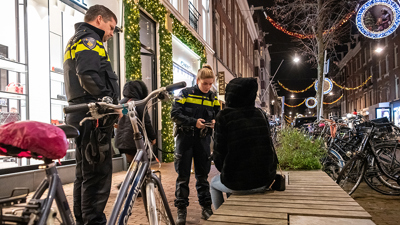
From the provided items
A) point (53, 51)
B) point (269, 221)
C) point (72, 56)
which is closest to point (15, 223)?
point (269, 221)

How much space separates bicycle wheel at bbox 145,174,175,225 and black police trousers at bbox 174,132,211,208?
3.46 feet

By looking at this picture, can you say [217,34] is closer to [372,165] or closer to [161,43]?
[161,43]

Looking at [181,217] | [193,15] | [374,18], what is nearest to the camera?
[181,217]

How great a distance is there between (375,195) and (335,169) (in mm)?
841

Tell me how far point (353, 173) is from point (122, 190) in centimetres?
450

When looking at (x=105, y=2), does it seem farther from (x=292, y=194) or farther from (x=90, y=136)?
(x=292, y=194)

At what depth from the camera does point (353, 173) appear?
17.4 feet

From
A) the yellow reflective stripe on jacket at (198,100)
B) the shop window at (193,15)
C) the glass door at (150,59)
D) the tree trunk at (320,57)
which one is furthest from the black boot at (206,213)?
the tree trunk at (320,57)

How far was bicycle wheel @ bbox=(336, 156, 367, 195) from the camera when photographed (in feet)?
17.2

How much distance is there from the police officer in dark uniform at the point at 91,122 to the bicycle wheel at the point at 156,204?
48 cm

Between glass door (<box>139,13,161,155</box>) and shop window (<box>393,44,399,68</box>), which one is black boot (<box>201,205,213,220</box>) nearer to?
glass door (<box>139,13,161,155</box>)

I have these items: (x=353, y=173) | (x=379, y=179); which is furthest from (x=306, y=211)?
(x=379, y=179)

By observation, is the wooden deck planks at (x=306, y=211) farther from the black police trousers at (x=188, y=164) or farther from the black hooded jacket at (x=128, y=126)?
the black hooded jacket at (x=128, y=126)

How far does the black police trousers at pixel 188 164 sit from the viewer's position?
3.85m
